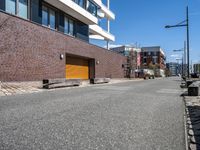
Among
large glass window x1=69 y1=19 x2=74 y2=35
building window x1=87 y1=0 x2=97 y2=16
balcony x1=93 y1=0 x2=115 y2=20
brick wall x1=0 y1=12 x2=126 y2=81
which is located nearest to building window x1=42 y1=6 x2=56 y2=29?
brick wall x1=0 y1=12 x2=126 y2=81

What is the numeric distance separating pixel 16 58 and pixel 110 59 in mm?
24001

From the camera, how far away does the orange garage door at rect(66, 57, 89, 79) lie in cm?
2870

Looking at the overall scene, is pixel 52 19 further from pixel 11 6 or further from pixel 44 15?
pixel 11 6

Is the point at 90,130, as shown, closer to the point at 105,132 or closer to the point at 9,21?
the point at 105,132

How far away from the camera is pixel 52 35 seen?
78.2ft

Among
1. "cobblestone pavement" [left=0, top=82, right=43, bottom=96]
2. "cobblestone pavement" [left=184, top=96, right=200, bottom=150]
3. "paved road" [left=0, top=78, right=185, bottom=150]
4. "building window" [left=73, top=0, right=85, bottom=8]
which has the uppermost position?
"building window" [left=73, top=0, right=85, bottom=8]

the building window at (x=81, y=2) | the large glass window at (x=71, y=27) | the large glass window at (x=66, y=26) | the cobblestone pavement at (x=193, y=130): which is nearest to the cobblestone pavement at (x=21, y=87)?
the cobblestone pavement at (x=193, y=130)

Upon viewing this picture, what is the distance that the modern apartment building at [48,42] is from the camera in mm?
18141

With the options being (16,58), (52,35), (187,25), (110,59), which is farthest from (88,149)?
(110,59)

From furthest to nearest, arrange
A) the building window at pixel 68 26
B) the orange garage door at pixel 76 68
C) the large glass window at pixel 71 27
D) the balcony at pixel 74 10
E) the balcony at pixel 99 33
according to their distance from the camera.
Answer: the balcony at pixel 99 33 < the large glass window at pixel 71 27 < the building window at pixel 68 26 < the orange garage door at pixel 76 68 < the balcony at pixel 74 10

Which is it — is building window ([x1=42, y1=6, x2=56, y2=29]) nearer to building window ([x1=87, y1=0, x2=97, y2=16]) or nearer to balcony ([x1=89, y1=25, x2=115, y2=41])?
building window ([x1=87, y1=0, x2=97, y2=16])

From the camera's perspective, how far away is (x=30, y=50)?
66.5 ft

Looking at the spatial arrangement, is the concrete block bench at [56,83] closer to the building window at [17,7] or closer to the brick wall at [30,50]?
the brick wall at [30,50]

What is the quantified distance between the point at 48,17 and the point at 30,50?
755cm
